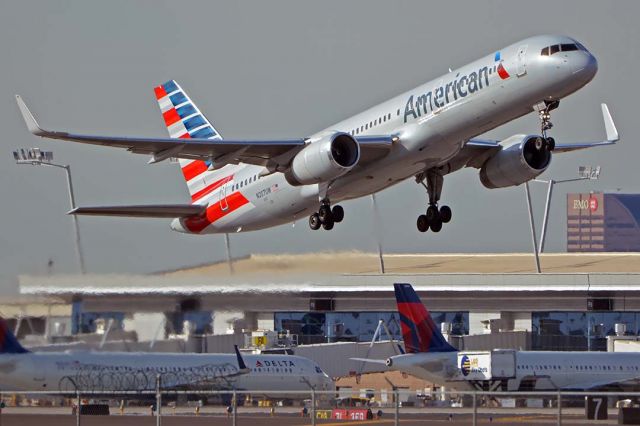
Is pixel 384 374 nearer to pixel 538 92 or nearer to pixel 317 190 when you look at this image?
pixel 317 190

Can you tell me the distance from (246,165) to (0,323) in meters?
11.9

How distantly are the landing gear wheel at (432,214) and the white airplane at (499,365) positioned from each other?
7063 mm

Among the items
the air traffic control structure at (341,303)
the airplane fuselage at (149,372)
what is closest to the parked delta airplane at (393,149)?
the air traffic control structure at (341,303)

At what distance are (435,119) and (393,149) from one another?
1898 millimetres

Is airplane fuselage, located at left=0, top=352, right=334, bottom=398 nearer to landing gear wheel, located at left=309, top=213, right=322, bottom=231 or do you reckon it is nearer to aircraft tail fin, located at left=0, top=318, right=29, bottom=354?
aircraft tail fin, located at left=0, top=318, right=29, bottom=354

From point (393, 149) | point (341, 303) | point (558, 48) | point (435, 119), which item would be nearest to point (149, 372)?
point (393, 149)

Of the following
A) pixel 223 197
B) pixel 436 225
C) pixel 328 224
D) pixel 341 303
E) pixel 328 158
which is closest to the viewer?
→ pixel 328 158

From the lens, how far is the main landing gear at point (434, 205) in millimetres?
50375

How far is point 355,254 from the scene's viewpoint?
55188 mm

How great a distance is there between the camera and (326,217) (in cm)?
4831

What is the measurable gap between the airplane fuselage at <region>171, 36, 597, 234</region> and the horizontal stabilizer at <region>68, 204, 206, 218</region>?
2.67 metres

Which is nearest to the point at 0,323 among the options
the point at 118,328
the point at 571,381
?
the point at 118,328

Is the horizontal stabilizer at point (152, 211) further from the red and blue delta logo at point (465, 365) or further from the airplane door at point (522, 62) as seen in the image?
the airplane door at point (522, 62)

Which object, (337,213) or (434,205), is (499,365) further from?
(337,213)
